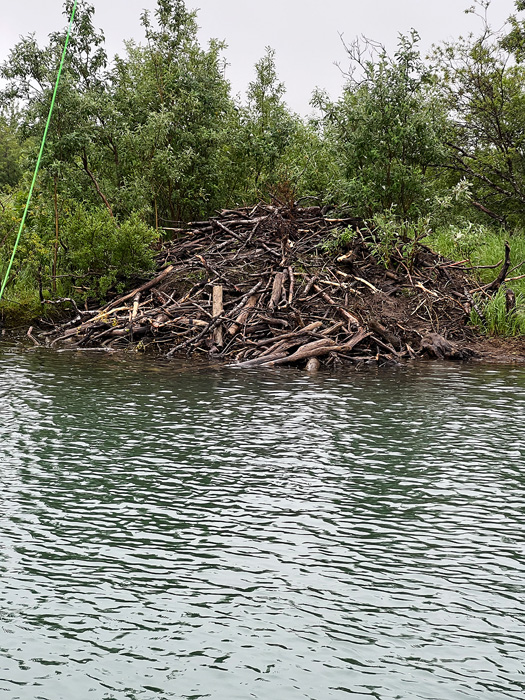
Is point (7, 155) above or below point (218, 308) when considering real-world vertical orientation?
above

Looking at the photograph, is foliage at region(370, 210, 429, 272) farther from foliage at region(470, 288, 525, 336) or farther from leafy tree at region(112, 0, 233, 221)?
leafy tree at region(112, 0, 233, 221)

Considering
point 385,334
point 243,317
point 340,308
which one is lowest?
point 385,334

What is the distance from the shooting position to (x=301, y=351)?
2298 cm

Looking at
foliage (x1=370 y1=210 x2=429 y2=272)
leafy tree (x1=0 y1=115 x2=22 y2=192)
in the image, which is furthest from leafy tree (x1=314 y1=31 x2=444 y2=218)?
leafy tree (x1=0 y1=115 x2=22 y2=192)

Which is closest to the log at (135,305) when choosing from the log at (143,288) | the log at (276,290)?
the log at (143,288)

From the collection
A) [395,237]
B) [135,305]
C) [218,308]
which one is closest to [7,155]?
[135,305]

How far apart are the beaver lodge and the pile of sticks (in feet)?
0.13

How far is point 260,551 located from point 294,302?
17.5 m

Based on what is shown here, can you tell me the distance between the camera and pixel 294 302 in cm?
2580

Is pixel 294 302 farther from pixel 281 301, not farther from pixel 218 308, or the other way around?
pixel 218 308

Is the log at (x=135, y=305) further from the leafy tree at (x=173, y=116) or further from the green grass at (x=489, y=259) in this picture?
the green grass at (x=489, y=259)

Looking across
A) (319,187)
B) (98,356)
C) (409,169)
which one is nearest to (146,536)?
(98,356)

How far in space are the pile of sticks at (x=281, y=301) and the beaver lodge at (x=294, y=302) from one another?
40 millimetres

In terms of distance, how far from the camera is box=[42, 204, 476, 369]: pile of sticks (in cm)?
2417
